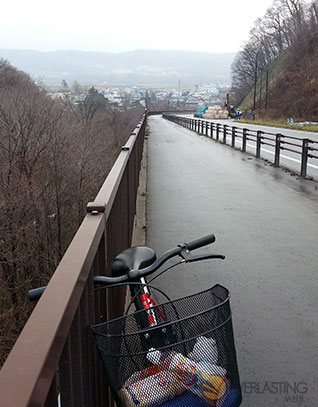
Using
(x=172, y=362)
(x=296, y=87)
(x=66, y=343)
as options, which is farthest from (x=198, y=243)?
(x=296, y=87)

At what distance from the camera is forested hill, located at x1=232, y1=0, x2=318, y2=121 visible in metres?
63.7

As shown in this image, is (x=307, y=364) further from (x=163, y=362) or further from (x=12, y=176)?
(x=12, y=176)

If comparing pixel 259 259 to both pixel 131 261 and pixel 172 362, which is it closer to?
pixel 131 261

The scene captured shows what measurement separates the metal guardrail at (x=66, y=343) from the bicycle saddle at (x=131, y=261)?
0.10 meters

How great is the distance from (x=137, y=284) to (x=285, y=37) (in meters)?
118

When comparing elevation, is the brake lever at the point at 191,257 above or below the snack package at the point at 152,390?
above

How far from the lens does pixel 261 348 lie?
3898 mm

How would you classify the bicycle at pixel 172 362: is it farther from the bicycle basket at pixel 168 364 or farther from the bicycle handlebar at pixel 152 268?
the bicycle handlebar at pixel 152 268

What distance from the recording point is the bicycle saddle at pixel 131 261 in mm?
2564

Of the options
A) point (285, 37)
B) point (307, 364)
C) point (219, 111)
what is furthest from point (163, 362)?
point (285, 37)

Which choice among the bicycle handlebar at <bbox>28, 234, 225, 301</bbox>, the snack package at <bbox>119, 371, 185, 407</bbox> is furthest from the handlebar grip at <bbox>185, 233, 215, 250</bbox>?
the snack package at <bbox>119, 371, 185, 407</bbox>

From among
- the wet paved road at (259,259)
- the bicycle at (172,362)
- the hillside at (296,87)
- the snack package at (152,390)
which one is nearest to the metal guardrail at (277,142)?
the wet paved road at (259,259)

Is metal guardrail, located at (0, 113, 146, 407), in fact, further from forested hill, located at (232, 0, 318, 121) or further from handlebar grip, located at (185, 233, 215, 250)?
forested hill, located at (232, 0, 318, 121)

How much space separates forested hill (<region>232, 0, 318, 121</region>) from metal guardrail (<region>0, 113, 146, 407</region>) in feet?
183
